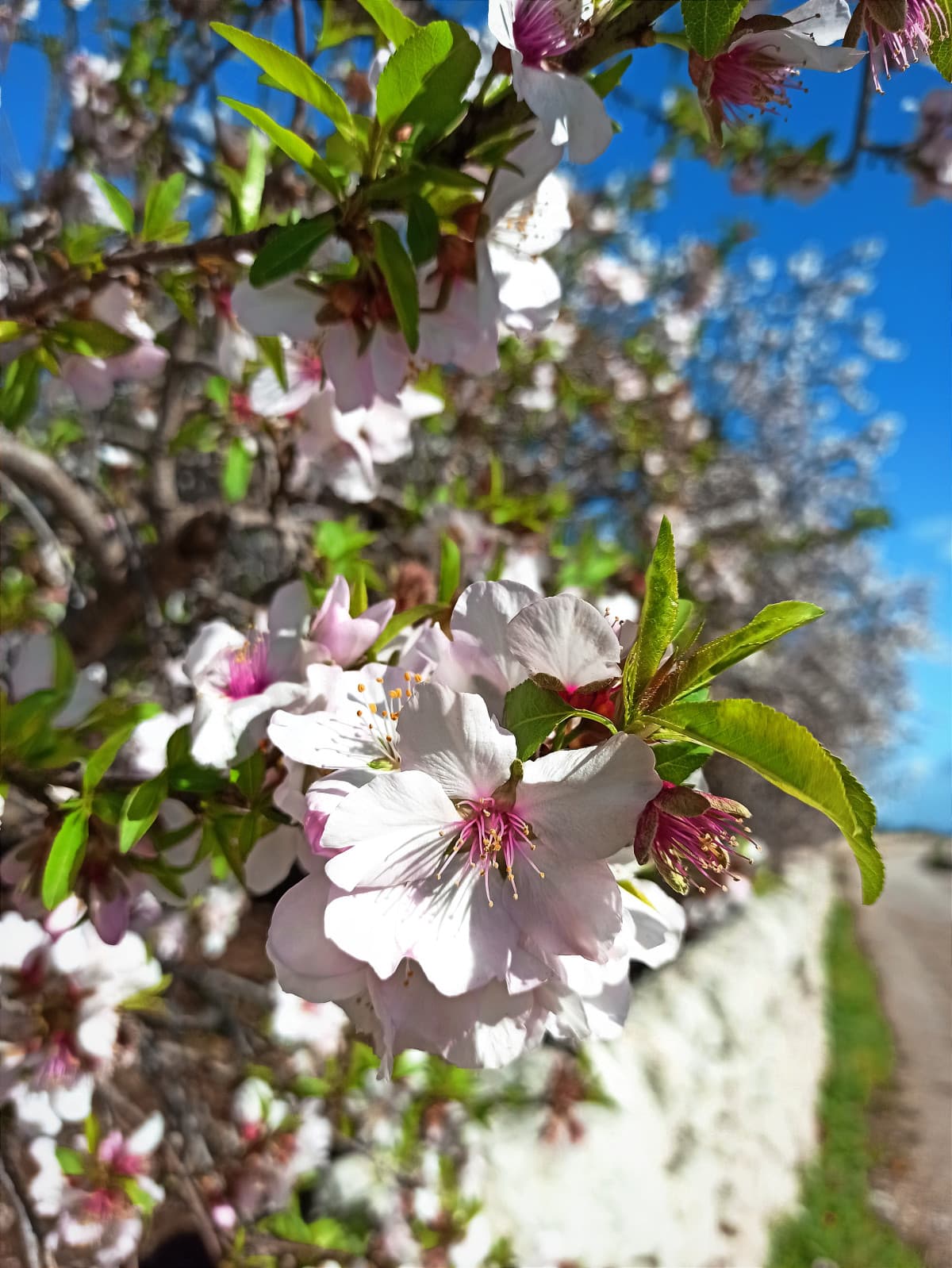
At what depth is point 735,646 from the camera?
1.51ft

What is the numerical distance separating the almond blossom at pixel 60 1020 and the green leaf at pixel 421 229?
0.92 m

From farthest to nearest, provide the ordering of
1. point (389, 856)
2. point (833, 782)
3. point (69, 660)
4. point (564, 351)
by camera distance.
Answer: point (564, 351) < point (69, 660) < point (389, 856) < point (833, 782)

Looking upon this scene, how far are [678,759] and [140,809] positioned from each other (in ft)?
1.43

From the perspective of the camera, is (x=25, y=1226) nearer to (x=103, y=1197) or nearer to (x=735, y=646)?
(x=103, y=1197)

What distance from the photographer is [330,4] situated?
1029 mm

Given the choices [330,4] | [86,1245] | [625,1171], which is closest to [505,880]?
[330,4]

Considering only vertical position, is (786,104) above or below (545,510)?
above

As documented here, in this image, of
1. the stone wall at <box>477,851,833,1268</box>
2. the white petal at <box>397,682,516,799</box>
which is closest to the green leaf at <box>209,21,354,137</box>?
the white petal at <box>397,682,516,799</box>

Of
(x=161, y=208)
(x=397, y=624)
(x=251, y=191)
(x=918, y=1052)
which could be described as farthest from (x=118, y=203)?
(x=918, y=1052)

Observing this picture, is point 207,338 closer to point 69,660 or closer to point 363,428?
point 363,428

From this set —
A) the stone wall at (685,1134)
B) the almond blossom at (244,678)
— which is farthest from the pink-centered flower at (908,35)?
the stone wall at (685,1134)

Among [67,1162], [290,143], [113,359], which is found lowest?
[67,1162]

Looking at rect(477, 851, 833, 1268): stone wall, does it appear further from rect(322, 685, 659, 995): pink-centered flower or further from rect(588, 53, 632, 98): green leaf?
rect(588, 53, 632, 98): green leaf

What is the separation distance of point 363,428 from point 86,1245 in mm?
1458
